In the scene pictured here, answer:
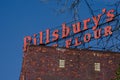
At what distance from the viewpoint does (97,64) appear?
32438 millimetres

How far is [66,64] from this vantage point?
31828mm

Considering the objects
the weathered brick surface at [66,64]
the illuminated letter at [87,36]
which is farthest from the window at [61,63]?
the illuminated letter at [87,36]

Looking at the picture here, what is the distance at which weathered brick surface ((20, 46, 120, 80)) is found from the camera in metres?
31.1

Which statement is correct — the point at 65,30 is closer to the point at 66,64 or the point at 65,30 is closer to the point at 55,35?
the point at 55,35

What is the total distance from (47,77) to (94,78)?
4.60m

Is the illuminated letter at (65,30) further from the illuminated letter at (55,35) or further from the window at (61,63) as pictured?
the window at (61,63)

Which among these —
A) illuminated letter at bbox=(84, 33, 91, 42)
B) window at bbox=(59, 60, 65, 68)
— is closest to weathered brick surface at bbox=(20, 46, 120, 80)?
window at bbox=(59, 60, 65, 68)

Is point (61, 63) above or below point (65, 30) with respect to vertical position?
below

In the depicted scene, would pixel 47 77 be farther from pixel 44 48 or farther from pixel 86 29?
pixel 86 29

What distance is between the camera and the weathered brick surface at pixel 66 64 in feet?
102

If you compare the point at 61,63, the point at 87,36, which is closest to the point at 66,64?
the point at 61,63

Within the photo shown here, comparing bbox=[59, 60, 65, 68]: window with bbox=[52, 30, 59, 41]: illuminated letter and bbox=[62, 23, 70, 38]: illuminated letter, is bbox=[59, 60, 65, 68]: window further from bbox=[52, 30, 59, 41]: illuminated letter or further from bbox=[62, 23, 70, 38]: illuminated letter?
bbox=[52, 30, 59, 41]: illuminated letter

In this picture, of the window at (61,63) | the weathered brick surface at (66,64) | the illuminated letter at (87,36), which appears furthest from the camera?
the illuminated letter at (87,36)

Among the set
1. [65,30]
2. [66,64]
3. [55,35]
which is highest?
[65,30]
